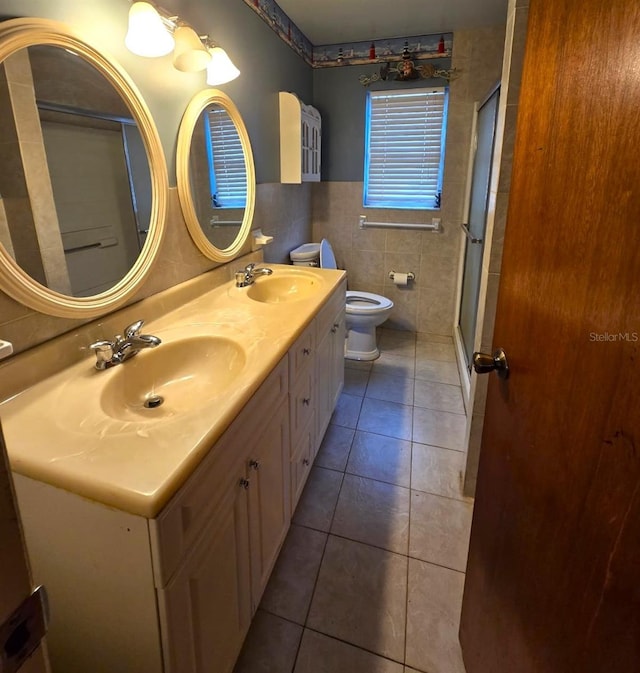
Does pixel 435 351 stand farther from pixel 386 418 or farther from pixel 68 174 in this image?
pixel 68 174

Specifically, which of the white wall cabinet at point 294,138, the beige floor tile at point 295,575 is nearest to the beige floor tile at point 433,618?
the beige floor tile at point 295,575

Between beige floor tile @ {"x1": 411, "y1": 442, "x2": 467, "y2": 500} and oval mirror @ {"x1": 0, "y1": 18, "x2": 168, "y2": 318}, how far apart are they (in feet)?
4.85

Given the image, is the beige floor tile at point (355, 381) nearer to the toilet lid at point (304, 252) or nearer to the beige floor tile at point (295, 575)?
the toilet lid at point (304, 252)

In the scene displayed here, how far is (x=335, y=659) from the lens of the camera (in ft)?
3.96

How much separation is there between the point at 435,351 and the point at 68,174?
2.72m

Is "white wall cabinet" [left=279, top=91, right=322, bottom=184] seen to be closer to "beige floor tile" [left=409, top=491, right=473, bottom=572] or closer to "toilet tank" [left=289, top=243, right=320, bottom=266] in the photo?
"toilet tank" [left=289, top=243, right=320, bottom=266]

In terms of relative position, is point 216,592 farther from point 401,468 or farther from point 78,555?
point 401,468

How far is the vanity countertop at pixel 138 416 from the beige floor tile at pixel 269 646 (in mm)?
770

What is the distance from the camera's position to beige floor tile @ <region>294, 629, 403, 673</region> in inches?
46.4

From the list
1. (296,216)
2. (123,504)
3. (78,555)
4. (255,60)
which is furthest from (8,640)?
(296,216)

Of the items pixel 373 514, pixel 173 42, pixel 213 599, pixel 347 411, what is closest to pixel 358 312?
pixel 347 411

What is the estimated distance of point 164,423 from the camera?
0.86 metres

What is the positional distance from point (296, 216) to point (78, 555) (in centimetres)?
260

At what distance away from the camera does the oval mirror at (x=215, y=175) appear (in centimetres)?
158
